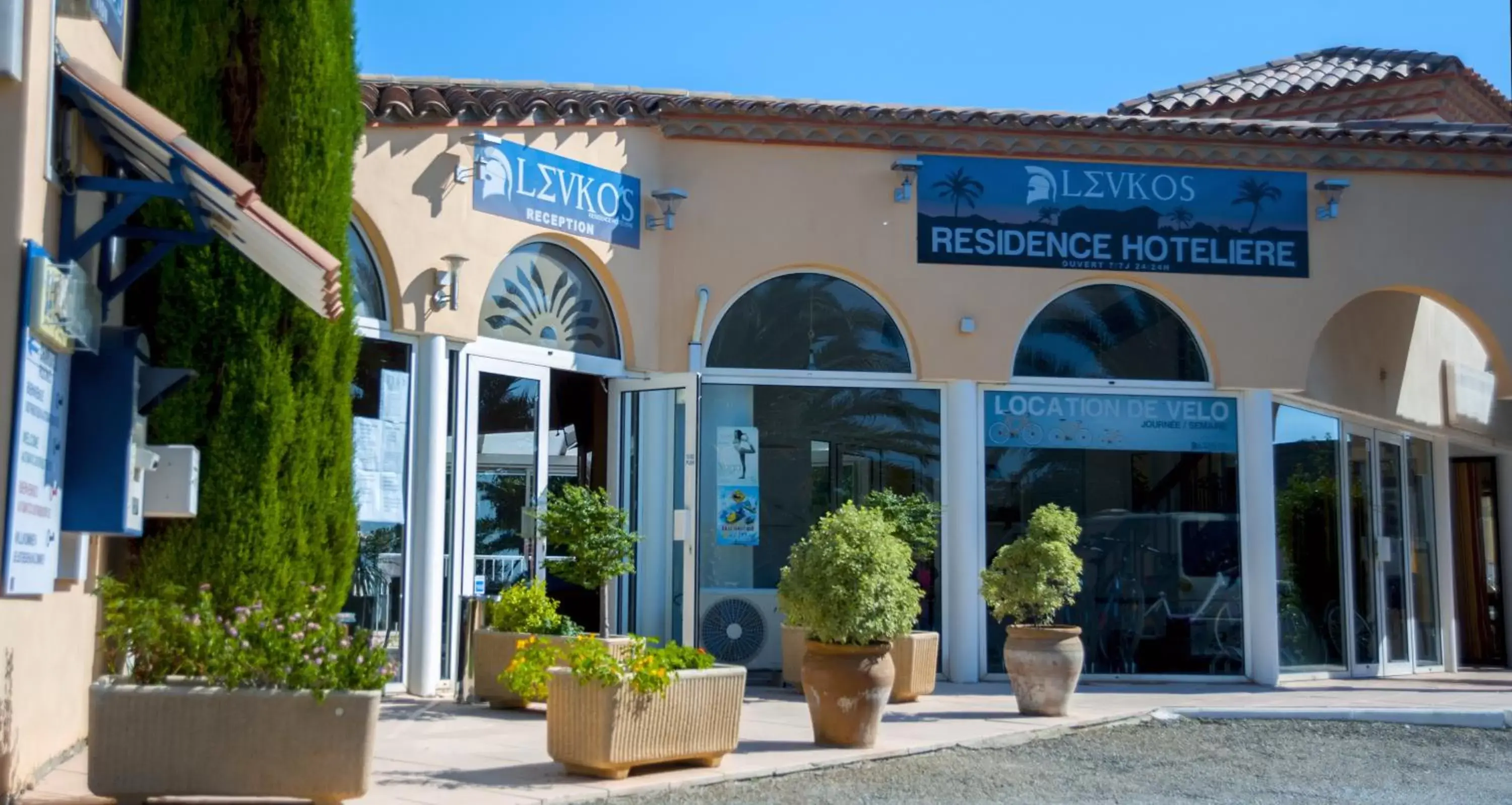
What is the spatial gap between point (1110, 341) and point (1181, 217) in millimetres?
1290

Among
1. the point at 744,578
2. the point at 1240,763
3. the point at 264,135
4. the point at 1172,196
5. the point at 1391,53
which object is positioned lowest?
the point at 1240,763

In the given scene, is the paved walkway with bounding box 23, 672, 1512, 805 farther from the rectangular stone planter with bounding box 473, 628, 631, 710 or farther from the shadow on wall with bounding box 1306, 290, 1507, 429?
the shadow on wall with bounding box 1306, 290, 1507, 429

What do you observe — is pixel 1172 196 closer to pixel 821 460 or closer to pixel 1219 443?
pixel 1219 443

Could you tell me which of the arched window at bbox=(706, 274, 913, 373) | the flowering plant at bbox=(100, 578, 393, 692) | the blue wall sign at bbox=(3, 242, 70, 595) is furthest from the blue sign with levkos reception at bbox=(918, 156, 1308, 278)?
the blue wall sign at bbox=(3, 242, 70, 595)

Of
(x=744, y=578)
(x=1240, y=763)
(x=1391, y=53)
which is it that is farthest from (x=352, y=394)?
(x=1391, y=53)

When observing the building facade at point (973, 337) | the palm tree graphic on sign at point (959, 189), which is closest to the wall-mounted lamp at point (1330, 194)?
the building facade at point (973, 337)

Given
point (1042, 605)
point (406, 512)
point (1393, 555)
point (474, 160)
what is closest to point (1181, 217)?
point (1393, 555)

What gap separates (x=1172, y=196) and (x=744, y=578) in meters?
5.19

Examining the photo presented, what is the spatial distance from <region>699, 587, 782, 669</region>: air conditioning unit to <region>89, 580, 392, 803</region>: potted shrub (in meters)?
6.25

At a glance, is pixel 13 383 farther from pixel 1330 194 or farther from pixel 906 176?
pixel 1330 194

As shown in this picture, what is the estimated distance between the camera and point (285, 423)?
317 inches

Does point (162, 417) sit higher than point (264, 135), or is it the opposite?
point (264, 135)

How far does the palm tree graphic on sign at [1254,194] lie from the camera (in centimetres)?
1359

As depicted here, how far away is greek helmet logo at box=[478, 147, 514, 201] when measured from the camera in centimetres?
1120
